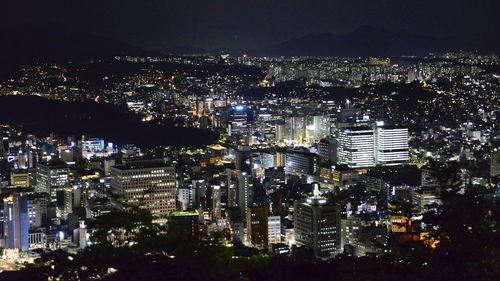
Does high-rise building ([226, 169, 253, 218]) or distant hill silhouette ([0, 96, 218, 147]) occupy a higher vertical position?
distant hill silhouette ([0, 96, 218, 147])

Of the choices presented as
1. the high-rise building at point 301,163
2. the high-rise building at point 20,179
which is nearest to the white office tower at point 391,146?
the high-rise building at point 301,163

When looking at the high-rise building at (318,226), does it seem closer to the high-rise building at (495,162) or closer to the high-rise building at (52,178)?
the high-rise building at (495,162)

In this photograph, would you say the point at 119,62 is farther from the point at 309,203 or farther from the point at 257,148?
the point at 309,203

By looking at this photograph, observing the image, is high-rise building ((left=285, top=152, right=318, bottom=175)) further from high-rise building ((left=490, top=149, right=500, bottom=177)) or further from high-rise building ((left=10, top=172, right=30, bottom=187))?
high-rise building ((left=10, top=172, right=30, bottom=187))

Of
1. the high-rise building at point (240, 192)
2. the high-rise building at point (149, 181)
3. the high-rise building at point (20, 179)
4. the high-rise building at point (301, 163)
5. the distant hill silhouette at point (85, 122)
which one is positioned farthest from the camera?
the distant hill silhouette at point (85, 122)

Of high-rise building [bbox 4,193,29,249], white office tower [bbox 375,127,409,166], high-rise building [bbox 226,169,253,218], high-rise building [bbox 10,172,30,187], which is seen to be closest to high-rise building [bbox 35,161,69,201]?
high-rise building [bbox 10,172,30,187]

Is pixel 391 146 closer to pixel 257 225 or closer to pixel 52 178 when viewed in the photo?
pixel 257 225
